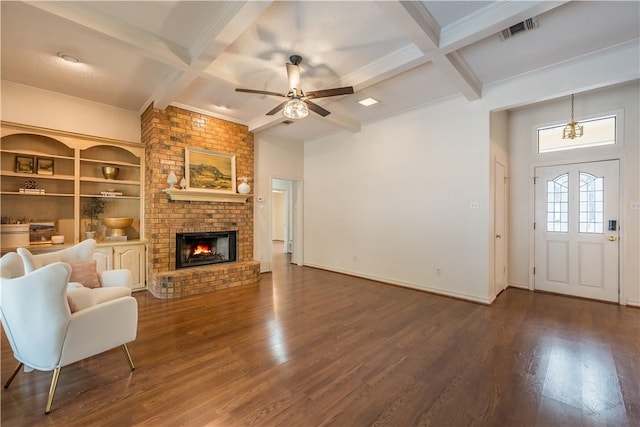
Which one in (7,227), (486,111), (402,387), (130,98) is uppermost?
(130,98)

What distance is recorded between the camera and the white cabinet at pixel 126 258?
13.5 ft

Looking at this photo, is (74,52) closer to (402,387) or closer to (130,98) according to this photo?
(130,98)

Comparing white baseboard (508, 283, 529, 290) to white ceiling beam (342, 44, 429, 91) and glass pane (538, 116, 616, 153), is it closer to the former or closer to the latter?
glass pane (538, 116, 616, 153)

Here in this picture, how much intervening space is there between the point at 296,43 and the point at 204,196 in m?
3.02

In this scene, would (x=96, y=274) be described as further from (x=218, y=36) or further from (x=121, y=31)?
(x=218, y=36)

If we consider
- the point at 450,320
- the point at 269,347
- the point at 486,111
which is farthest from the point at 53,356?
the point at 486,111

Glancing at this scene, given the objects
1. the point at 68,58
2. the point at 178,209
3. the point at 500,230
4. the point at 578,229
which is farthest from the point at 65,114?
the point at 578,229

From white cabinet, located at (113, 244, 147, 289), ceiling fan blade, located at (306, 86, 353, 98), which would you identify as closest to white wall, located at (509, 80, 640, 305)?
ceiling fan blade, located at (306, 86, 353, 98)

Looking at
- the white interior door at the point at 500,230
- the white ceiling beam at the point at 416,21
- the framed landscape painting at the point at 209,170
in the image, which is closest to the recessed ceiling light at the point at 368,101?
the white ceiling beam at the point at 416,21

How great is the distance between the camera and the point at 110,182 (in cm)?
452

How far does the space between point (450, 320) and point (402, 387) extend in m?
1.60

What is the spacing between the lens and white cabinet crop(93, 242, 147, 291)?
13.5 ft

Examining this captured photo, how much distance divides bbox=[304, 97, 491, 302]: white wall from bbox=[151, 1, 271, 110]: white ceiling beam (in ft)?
10.6

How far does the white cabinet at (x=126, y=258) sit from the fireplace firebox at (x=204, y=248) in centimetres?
57
